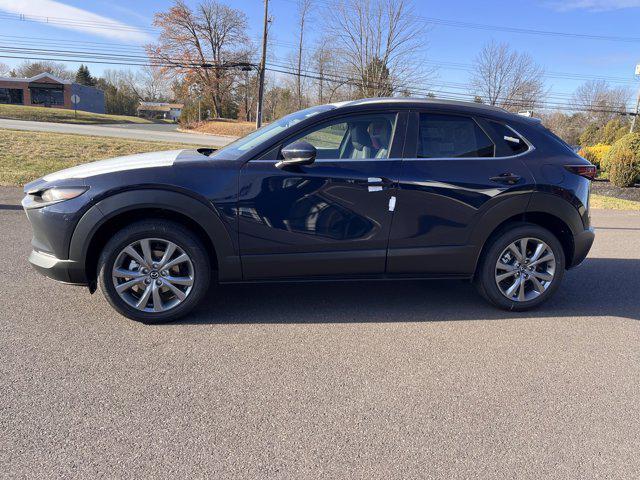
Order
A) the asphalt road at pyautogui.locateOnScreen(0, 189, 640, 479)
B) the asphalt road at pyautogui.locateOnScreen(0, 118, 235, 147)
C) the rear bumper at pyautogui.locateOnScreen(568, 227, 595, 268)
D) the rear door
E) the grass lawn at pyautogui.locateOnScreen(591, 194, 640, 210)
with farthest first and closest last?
the asphalt road at pyautogui.locateOnScreen(0, 118, 235, 147), the grass lawn at pyautogui.locateOnScreen(591, 194, 640, 210), the rear bumper at pyautogui.locateOnScreen(568, 227, 595, 268), the rear door, the asphalt road at pyautogui.locateOnScreen(0, 189, 640, 479)

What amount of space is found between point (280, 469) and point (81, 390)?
139 centimetres

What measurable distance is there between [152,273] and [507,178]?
3.12 meters

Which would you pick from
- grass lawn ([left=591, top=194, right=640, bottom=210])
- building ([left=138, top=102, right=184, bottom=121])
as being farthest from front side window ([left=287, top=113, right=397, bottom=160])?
building ([left=138, top=102, right=184, bottom=121])

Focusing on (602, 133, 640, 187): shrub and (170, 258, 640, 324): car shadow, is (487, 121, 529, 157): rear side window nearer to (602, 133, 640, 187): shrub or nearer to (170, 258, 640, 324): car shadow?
(170, 258, 640, 324): car shadow

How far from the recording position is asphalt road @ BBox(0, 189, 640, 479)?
7.72 ft

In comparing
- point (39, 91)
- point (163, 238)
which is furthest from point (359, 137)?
point (39, 91)

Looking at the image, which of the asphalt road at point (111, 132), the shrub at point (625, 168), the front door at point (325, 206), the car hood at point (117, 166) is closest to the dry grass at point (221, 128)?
the asphalt road at point (111, 132)

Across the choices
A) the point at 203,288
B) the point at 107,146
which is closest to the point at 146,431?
the point at 203,288

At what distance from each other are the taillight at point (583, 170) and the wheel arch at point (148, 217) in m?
3.13

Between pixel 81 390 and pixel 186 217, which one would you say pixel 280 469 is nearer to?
pixel 81 390

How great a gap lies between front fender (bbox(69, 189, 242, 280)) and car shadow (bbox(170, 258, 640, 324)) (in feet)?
2.30

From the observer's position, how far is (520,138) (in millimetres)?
4246

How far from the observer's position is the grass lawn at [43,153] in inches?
419

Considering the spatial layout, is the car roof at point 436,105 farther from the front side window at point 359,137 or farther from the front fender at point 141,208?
the front fender at point 141,208
